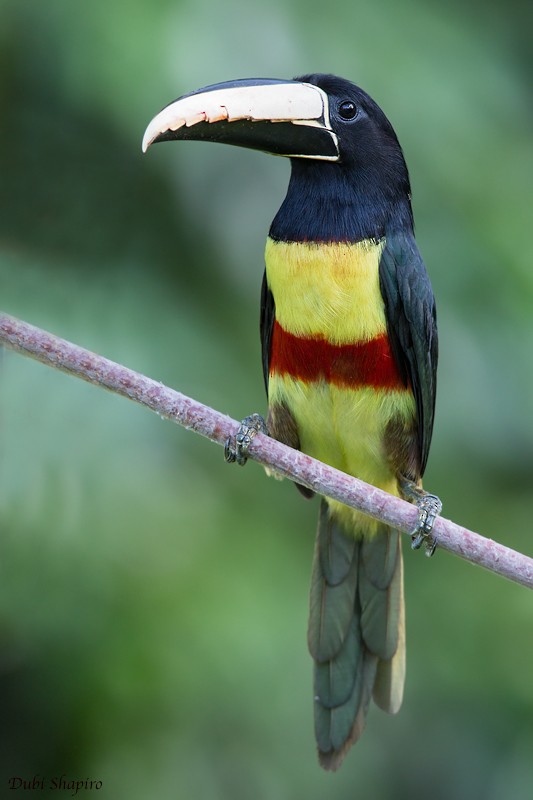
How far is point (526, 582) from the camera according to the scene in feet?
7.16

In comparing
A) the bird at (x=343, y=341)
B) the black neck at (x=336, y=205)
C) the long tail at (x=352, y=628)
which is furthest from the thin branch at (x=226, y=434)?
the long tail at (x=352, y=628)

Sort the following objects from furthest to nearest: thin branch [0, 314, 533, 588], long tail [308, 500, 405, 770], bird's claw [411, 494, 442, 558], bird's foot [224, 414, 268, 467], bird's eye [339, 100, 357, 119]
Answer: long tail [308, 500, 405, 770]
bird's eye [339, 100, 357, 119]
bird's foot [224, 414, 268, 467]
bird's claw [411, 494, 442, 558]
thin branch [0, 314, 533, 588]

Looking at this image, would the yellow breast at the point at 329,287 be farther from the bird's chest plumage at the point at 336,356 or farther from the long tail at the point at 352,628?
the long tail at the point at 352,628

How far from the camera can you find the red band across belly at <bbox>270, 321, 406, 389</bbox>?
2.70 meters

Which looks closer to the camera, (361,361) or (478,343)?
(361,361)

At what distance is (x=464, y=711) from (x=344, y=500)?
50.4 inches

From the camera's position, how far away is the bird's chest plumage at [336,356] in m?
2.62

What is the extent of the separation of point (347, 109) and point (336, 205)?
0.84 feet

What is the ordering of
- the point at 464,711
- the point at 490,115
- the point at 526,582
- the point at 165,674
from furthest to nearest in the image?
1. the point at 490,115
2. the point at 464,711
3. the point at 165,674
4. the point at 526,582

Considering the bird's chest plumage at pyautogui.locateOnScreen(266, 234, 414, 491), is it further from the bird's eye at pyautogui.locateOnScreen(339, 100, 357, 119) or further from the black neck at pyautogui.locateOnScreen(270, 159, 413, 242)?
the bird's eye at pyautogui.locateOnScreen(339, 100, 357, 119)

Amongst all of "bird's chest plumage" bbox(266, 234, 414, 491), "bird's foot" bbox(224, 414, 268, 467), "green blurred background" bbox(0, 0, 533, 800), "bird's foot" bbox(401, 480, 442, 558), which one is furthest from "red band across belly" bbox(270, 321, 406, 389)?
"green blurred background" bbox(0, 0, 533, 800)

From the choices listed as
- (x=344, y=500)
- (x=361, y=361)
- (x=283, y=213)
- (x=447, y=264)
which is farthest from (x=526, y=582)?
(x=447, y=264)

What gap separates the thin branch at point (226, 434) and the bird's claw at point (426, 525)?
60 millimetres

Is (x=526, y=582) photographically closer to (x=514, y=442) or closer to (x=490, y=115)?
(x=514, y=442)
